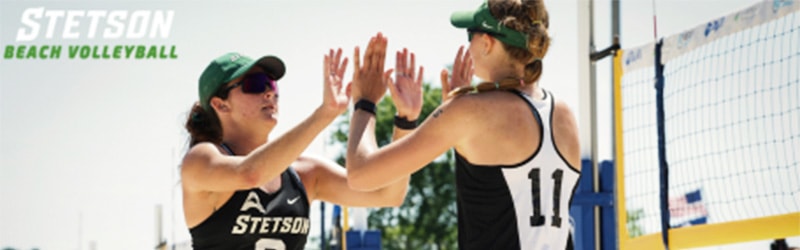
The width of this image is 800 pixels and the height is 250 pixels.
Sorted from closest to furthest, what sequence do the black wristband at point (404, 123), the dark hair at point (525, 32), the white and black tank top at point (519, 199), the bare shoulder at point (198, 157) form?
the white and black tank top at point (519, 199), the dark hair at point (525, 32), the black wristband at point (404, 123), the bare shoulder at point (198, 157)

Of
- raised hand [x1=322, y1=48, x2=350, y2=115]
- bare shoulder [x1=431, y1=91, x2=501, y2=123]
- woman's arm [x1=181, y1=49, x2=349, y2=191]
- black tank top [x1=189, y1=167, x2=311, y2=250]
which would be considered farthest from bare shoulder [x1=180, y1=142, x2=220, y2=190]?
bare shoulder [x1=431, y1=91, x2=501, y2=123]

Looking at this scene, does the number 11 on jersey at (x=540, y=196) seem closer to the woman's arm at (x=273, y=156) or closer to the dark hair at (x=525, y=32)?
the dark hair at (x=525, y=32)

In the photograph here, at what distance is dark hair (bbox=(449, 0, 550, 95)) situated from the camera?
352 centimetres

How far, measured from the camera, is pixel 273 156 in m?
3.85

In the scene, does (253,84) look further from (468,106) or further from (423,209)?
(423,209)

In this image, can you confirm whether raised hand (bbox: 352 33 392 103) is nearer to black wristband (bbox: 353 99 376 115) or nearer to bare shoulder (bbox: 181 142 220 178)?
black wristband (bbox: 353 99 376 115)

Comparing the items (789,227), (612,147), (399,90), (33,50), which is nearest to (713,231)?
(789,227)

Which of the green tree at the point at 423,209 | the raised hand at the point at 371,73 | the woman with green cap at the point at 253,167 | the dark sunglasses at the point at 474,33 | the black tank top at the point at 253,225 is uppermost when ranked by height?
the green tree at the point at 423,209

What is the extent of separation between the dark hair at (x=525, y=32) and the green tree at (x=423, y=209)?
36027mm

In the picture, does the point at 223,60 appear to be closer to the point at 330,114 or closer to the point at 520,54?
the point at 330,114

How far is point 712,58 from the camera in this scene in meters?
6.04


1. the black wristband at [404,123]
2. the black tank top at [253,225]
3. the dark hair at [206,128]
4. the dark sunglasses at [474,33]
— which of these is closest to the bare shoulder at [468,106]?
the dark sunglasses at [474,33]

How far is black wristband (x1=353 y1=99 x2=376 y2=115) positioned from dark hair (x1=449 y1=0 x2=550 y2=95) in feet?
1.08

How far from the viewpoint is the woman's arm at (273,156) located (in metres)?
3.83
